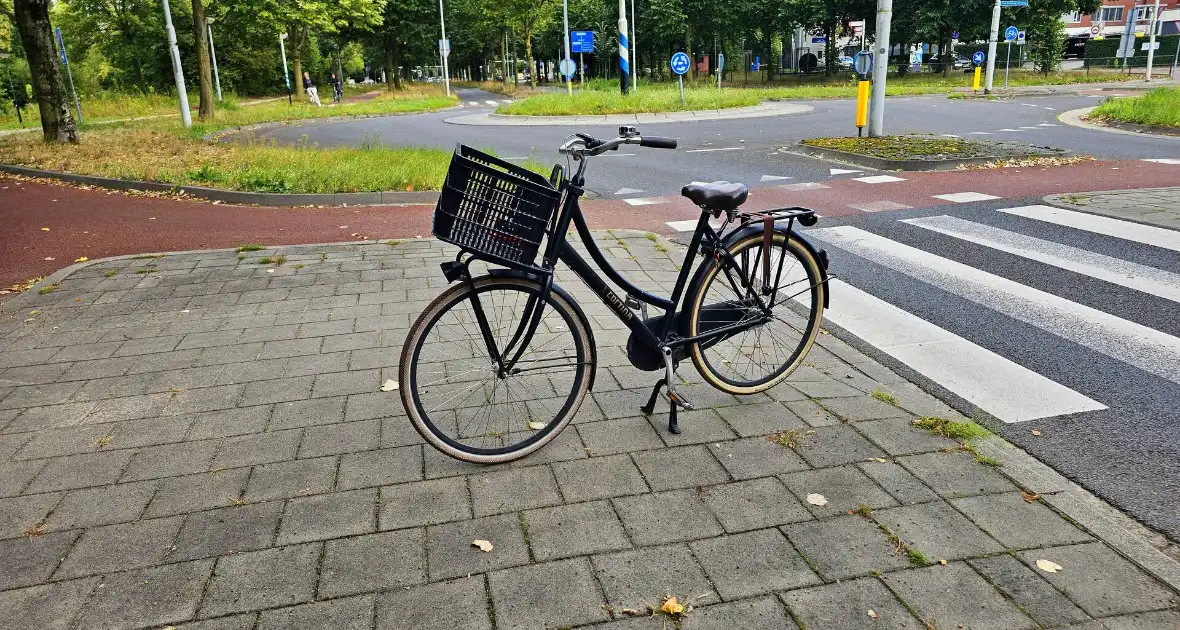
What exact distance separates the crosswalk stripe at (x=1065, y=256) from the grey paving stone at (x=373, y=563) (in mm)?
5553

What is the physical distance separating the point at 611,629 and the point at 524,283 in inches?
56.0

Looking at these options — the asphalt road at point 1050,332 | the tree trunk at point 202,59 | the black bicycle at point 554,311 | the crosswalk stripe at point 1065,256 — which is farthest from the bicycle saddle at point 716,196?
the tree trunk at point 202,59

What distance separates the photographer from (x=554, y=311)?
135 inches

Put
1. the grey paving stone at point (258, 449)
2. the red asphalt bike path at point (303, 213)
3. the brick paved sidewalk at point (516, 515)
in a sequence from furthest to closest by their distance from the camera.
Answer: the red asphalt bike path at point (303, 213) → the grey paving stone at point (258, 449) → the brick paved sidewalk at point (516, 515)

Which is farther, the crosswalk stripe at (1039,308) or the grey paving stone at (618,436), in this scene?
the crosswalk stripe at (1039,308)

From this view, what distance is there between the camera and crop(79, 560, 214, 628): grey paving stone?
8.25ft

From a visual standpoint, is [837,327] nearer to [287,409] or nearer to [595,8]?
[287,409]

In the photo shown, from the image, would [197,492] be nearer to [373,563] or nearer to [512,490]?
[373,563]

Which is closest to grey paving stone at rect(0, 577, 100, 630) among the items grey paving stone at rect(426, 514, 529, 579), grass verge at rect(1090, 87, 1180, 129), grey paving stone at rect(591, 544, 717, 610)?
grey paving stone at rect(426, 514, 529, 579)

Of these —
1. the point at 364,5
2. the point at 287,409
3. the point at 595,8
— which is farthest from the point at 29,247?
the point at 595,8

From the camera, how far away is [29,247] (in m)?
8.49

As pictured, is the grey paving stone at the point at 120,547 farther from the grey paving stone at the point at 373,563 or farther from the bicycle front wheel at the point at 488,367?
the bicycle front wheel at the point at 488,367

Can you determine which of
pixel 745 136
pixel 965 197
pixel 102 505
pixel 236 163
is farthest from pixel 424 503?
pixel 745 136

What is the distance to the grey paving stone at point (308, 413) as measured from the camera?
3.90 m
